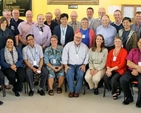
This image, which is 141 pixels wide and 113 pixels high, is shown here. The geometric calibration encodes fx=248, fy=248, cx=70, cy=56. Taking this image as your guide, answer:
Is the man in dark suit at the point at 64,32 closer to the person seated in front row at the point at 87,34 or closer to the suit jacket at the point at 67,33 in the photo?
the suit jacket at the point at 67,33

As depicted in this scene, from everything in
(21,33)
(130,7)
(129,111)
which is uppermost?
(130,7)

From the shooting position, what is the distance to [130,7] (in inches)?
244

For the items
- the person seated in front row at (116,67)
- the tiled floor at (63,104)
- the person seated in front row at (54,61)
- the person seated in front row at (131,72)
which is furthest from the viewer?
the person seated in front row at (54,61)

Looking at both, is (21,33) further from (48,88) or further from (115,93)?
(115,93)

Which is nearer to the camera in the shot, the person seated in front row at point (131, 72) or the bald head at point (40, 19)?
the person seated in front row at point (131, 72)

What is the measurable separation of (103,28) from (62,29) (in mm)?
788

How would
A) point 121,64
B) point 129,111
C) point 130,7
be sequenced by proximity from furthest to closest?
1. point 130,7
2. point 121,64
3. point 129,111

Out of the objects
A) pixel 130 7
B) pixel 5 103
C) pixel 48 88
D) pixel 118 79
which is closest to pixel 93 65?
pixel 118 79

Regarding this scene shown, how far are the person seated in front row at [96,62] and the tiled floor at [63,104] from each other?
266mm

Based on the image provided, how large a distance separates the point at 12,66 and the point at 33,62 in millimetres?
393

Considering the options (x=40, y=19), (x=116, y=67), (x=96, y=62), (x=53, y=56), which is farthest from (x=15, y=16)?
(x=116, y=67)

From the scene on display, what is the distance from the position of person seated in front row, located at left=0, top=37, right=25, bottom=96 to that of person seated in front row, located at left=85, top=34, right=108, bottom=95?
46.1 inches

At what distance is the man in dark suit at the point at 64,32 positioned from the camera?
4773mm

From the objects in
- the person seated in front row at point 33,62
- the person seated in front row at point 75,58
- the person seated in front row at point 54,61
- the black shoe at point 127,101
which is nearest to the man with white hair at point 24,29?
the person seated in front row at point 33,62
